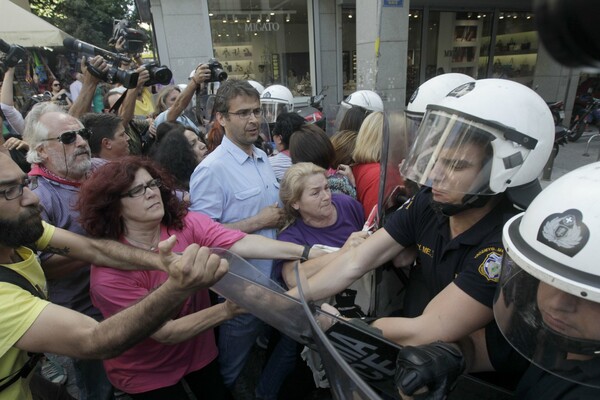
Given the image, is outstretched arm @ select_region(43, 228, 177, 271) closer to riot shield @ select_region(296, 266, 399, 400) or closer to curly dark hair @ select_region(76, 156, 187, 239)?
curly dark hair @ select_region(76, 156, 187, 239)

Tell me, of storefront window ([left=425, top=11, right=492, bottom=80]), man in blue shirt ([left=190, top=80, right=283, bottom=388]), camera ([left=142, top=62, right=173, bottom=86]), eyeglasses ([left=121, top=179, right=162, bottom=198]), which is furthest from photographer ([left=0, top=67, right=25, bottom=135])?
storefront window ([left=425, top=11, right=492, bottom=80])

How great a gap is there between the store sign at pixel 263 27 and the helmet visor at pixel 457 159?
10723 mm

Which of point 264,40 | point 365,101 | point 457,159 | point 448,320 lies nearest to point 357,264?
point 448,320

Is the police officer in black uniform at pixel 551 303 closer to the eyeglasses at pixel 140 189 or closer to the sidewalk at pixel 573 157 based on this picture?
the eyeglasses at pixel 140 189

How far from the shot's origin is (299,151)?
116 inches

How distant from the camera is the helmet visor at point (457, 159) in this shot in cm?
143

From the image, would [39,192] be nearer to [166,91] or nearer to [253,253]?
[253,253]

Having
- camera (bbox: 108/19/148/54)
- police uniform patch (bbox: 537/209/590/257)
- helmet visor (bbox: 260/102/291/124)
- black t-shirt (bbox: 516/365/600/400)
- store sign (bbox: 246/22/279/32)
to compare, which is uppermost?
store sign (bbox: 246/22/279/32)

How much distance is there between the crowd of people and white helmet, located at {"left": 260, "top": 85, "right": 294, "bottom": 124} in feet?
7.20

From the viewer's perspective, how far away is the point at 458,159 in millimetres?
1474

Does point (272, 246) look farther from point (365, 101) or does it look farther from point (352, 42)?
point (352, 42)

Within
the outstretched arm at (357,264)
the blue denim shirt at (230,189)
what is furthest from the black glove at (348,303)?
the blue denim shirt at (230,189)

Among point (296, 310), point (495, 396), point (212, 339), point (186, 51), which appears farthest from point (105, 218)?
point (186, 51)

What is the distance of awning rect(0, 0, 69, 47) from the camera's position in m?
8.77
